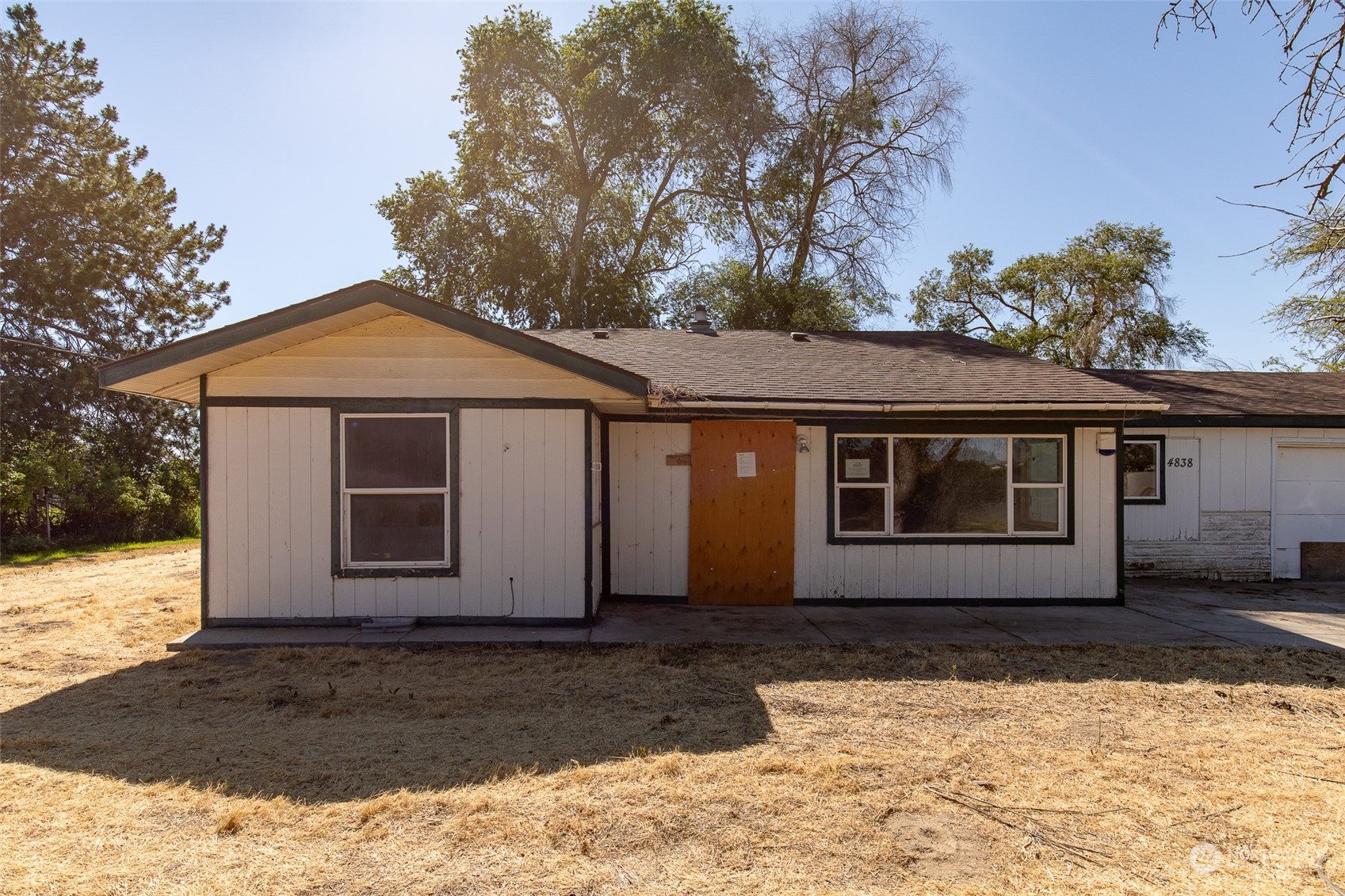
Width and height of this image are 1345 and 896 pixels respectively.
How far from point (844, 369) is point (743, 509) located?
250 centimetres

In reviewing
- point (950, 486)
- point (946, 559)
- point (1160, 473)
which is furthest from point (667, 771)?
point (1160, 473)

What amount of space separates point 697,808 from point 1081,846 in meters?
1.68

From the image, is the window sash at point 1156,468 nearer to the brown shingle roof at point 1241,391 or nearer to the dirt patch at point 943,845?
the brown shingle roof at point 1241,391

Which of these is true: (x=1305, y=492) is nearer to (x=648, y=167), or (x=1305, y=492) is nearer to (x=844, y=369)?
(x=844, y=369)

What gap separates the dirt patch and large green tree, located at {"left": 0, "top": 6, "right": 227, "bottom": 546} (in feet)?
60.0

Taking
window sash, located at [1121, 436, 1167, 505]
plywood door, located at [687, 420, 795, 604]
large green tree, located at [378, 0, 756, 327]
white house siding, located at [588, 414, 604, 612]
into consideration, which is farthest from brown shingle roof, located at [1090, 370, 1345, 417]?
large green tree, located at [378, 0, 756, 327]

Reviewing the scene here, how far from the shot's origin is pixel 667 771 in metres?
4.32

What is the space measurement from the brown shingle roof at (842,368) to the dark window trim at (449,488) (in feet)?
6.91

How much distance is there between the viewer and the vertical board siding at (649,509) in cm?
941

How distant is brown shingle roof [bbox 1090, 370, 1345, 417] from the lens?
11.8 m

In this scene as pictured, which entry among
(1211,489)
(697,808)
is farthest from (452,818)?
(1211,489)

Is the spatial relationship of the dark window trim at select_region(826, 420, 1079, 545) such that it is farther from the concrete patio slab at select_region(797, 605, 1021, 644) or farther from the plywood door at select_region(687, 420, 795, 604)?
the concrete patio slab at select_region(797, 605, 1021, 644)

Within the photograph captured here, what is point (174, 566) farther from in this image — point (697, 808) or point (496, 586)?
point (697, 808)

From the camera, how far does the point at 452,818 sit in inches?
148
